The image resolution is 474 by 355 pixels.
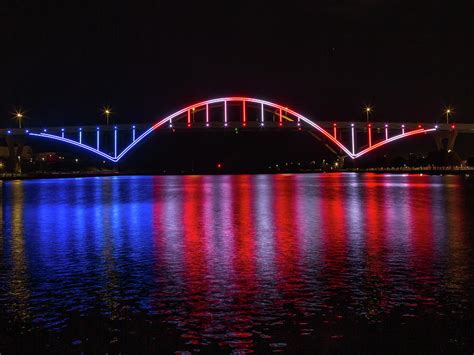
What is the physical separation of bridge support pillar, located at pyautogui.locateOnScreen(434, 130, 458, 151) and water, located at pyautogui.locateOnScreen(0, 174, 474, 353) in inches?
3843

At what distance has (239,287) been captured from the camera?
11711 millimetres

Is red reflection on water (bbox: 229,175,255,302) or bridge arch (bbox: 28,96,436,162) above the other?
bridge arch (bbox: 28,96,436,162)

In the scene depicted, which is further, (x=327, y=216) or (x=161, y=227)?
(x=327, y=216)

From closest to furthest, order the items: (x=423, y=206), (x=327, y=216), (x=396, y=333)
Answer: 1. (x=396, y=333)
2. (x=327, y=216)
3. (x=423, y=206)

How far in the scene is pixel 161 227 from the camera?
2223cm

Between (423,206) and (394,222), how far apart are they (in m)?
8.21

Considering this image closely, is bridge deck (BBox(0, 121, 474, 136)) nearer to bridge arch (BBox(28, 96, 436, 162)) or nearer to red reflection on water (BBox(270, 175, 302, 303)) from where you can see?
bridge arch (BBox(28, 96, 436, 162))

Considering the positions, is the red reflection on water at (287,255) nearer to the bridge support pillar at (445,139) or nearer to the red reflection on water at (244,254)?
the red reflection on water at (244,254)

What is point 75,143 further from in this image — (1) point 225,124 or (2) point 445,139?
(2) point 445,139

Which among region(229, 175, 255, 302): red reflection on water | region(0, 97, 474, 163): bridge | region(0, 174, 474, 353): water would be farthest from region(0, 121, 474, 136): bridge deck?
region(0, 174, 474, 353): water

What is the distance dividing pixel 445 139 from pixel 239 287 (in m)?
113

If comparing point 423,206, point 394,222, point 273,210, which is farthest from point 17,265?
point 423,206

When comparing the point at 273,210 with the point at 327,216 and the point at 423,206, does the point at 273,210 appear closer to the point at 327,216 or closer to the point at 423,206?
the point at 327,216

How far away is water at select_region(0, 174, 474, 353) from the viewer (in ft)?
28.0
